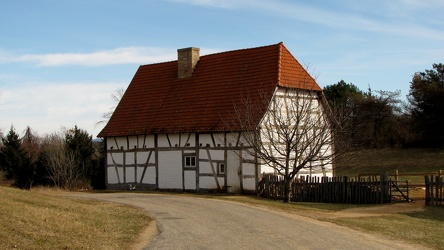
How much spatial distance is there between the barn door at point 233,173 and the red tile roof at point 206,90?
161 centimetres

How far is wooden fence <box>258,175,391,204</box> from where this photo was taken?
90.3 ft

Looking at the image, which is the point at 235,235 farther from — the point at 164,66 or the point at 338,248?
the point at 164,66

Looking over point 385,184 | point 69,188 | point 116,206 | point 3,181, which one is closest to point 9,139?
point 3,181

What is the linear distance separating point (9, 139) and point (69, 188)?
10236mm

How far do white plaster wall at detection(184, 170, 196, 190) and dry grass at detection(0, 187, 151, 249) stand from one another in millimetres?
12615

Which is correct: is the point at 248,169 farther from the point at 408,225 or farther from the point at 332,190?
the point at 408,225

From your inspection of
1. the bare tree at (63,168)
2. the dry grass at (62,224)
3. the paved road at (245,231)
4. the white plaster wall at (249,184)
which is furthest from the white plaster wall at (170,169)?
the dry grass at (62,224)

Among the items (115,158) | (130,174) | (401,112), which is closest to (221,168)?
(130,174)

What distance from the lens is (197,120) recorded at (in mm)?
33031

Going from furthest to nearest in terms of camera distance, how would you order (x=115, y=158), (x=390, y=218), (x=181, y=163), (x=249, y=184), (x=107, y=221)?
(x=115, y=158), (x=181, y=163), (x=249, y=184), (x=390, y=218), (x=107, y=221)

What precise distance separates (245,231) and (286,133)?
1109 cm

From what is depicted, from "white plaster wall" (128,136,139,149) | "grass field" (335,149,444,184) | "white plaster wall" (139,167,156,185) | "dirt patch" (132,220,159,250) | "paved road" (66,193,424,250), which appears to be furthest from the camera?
"grass field" (335,149,444,184)

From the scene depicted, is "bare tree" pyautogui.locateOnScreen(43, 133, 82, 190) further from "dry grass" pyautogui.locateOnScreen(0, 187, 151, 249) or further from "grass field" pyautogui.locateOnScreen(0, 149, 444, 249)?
"dry grass" pyautogui.locateOnScreen(0, 187, 151, 249)

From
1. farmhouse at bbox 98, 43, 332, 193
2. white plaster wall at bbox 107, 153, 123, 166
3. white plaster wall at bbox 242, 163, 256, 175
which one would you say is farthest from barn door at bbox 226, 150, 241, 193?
white plaster wall at bbox 107, 153, 123, 166
